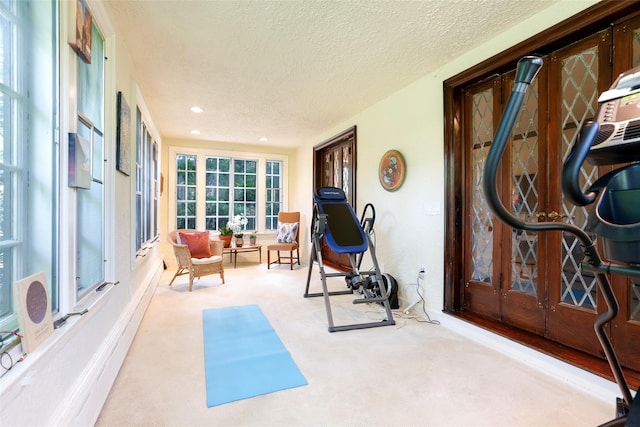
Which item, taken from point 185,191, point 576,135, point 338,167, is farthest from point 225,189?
point 576,135

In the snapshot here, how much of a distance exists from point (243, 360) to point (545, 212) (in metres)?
2.50

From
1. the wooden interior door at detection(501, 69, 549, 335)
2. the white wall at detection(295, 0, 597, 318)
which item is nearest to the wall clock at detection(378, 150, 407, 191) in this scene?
the white wall at detection(295, 0, 597, 318)

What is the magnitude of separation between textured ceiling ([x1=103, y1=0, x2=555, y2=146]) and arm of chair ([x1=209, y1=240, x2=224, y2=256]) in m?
2.03


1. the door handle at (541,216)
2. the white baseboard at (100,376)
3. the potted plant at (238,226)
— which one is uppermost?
the door handle at (541,216)

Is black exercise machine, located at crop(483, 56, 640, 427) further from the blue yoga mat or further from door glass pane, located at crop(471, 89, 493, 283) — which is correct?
door glass pane, located at crop(471, 89, 493, 283)

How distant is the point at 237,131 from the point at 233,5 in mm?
3425

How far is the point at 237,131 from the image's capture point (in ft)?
17.4

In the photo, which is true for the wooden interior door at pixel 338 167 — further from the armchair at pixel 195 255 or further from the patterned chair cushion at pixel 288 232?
the armchair at pixel 195 255

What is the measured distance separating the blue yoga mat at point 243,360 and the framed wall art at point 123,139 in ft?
5.20

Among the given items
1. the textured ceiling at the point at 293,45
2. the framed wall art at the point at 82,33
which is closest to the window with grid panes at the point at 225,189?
the textured ceiling at the point at 293,45

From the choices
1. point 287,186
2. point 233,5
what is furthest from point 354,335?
point 287,186

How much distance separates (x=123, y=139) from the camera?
2305 millimetres

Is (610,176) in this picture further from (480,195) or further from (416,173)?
(416,173)

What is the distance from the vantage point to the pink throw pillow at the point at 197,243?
14.7 feet
